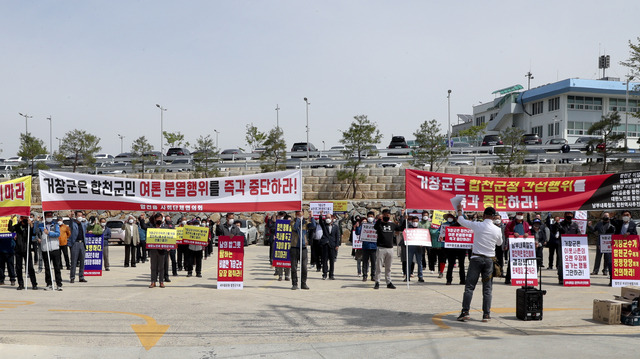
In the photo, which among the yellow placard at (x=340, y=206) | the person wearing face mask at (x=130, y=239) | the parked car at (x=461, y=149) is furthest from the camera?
the parked car at (x=461, y=149)

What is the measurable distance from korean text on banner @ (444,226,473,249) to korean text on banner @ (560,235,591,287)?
2.28 meters

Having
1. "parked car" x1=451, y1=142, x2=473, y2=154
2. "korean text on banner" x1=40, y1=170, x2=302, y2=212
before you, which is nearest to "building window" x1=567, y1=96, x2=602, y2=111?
"parked car" x1=451, y1=142, x2=473, y2=154

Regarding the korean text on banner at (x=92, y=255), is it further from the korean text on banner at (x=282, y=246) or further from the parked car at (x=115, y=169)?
the parked car at (x=115, y=169)

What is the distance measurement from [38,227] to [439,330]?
10370mm

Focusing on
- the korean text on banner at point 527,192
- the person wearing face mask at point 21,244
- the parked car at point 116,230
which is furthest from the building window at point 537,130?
the person wearing face mask at point 21,244

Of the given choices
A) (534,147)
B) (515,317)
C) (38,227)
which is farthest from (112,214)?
(515,317)

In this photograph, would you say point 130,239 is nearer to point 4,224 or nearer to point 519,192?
point 4,224

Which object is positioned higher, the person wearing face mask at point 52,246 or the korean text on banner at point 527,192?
the korean text on banner at point 527,192

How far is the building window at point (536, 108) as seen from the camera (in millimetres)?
72062

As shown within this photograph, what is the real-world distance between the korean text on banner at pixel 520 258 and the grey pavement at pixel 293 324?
45 cm

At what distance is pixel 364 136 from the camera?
37.4m

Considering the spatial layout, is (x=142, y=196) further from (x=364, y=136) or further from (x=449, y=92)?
(x=449, y=92)

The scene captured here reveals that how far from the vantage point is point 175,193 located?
1445 cm

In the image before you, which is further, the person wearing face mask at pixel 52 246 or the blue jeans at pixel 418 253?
the blue jeans at pixel 418 253
